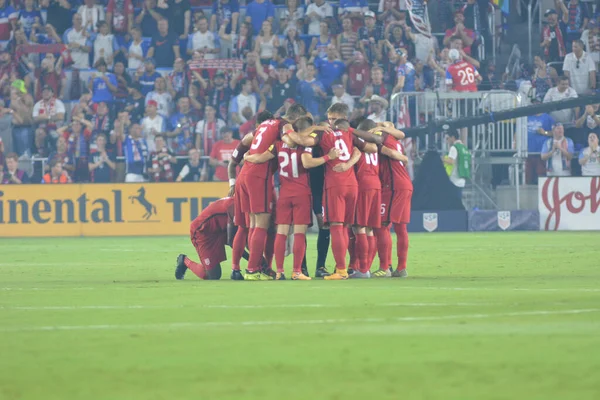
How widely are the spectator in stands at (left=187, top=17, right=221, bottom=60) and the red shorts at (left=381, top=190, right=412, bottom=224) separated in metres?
17.3

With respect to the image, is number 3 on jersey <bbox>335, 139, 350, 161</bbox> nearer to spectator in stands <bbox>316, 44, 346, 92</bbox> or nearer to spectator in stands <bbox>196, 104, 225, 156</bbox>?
spectator in stands <bbox>196, 104, 225, 156</bbox>

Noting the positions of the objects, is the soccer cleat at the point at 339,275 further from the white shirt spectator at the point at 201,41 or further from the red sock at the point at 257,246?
the white shirt spectator at the point at 201,41

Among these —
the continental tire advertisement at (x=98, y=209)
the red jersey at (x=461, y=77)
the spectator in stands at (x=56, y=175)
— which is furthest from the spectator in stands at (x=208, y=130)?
the red jersey at (x=461, y=77)

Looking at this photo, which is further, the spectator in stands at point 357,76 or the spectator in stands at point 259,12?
the spectator in stands at point 259,12

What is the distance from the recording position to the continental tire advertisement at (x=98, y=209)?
89.2 ft

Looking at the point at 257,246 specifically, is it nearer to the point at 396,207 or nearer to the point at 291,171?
the point at 291,171

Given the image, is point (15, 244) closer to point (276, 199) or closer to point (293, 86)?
point (293, 86)

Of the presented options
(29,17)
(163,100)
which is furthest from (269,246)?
(29,17)

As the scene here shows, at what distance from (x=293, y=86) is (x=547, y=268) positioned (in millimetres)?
14846

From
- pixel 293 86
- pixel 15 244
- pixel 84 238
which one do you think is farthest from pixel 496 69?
pixel 15 244

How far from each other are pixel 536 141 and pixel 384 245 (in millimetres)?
15345

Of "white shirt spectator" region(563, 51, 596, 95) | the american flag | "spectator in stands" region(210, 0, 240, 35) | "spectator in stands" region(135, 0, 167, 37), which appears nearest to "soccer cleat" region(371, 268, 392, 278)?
the american flag

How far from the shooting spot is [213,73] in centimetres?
3034

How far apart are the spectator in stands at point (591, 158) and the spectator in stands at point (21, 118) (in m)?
13.1
